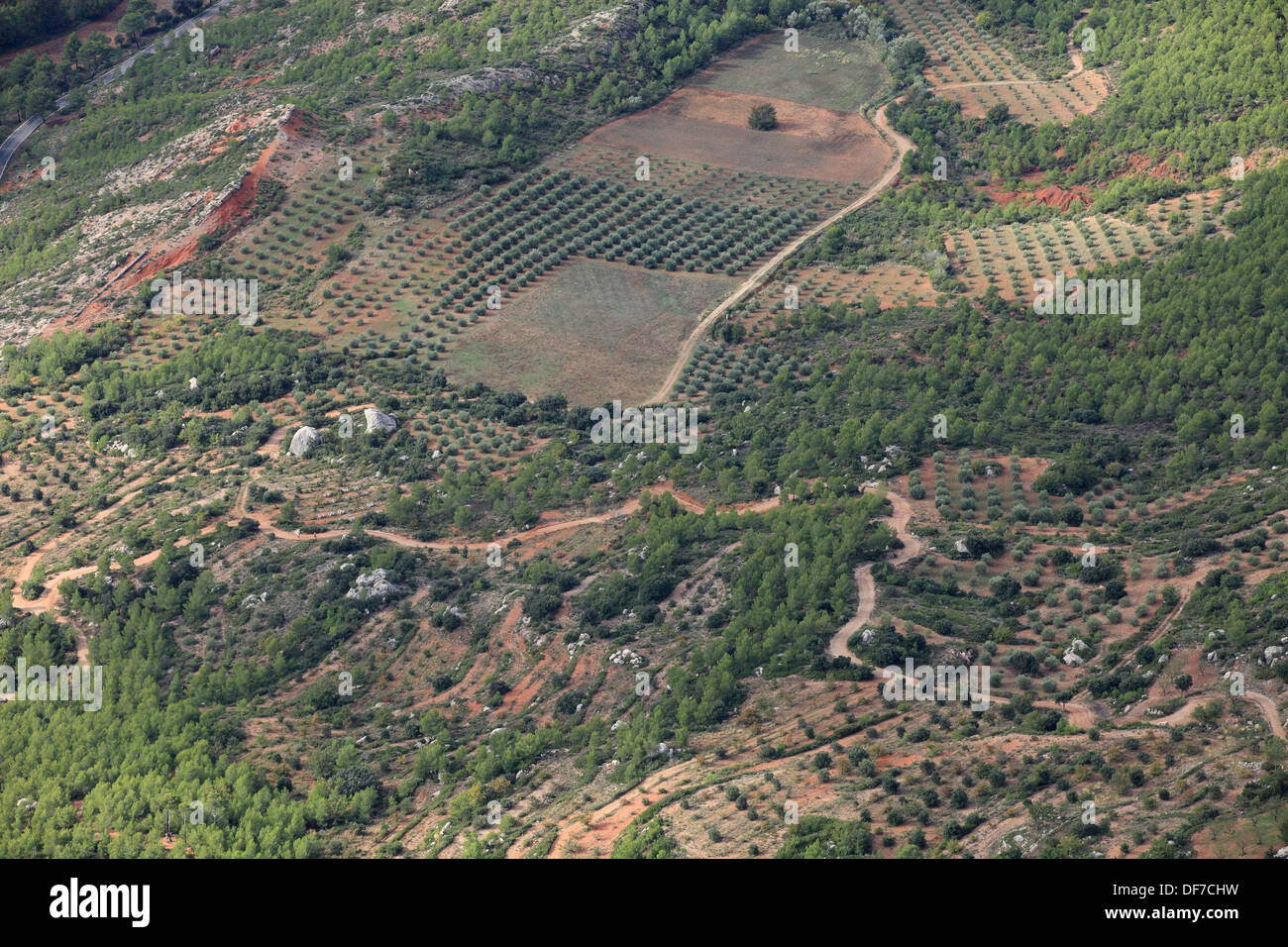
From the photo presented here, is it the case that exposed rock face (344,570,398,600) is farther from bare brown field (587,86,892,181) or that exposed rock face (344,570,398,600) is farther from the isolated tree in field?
the isolated tree in field

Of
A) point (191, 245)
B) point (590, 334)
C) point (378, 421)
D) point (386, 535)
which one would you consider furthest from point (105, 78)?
point (386, 535)

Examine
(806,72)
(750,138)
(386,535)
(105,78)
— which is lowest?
(386,535)

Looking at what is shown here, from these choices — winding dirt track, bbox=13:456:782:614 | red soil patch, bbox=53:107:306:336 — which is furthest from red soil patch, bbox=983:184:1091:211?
red soil patch, bbox=53:107:306:336

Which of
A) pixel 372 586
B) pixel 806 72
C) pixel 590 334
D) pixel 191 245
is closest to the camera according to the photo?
pixel 372 586

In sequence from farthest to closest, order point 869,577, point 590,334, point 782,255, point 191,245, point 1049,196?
1. point 1049,196
2. point 782,255
3. point 191,245
4. point 590,334
5. point 869,577

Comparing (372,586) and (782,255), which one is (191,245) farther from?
(372,586)

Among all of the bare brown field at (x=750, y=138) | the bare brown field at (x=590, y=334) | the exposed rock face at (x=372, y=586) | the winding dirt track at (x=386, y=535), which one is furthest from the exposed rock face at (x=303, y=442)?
the bare brown field at (x=750, y=138)
